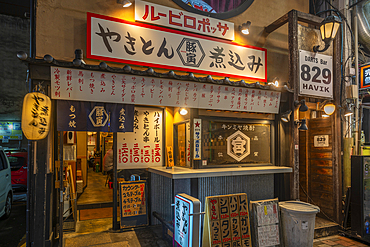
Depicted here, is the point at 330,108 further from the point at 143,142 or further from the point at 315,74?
the point at 143,142

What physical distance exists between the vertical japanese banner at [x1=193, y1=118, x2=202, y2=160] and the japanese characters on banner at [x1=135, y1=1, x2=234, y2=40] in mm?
2775

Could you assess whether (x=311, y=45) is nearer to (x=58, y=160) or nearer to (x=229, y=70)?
(x=229, y=70)

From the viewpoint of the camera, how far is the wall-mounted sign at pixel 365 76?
320 inches

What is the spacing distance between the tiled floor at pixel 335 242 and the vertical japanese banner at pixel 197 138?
3.98 m

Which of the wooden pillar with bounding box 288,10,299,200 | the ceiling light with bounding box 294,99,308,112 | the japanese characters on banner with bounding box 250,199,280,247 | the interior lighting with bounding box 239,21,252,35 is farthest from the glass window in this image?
the interior lighting with bounding box 239,21,252,35

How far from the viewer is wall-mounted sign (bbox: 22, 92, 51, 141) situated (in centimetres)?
432

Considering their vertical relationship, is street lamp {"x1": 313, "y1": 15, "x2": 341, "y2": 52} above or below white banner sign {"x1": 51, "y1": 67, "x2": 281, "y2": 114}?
above

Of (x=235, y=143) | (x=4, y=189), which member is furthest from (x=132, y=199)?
(x=4, y=189)

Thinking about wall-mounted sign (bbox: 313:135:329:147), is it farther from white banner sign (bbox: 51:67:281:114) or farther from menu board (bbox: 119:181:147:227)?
menu board (bbox: 119:181:147:227)

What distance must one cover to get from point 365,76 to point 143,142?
26.7 ft

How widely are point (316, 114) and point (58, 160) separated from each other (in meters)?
8.69

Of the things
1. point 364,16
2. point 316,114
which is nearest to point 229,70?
point 316,114

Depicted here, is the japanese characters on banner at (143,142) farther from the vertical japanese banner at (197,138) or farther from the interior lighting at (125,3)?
the interior lighting at (125,3)

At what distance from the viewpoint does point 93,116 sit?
5.23 metres
